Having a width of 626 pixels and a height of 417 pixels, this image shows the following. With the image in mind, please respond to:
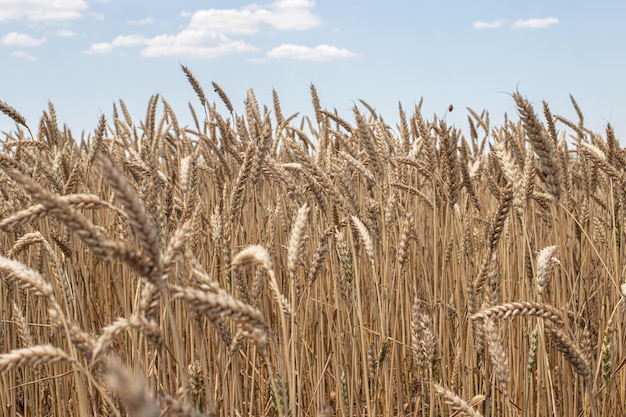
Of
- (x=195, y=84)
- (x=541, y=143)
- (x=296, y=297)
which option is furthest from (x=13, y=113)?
(x=541, y=143)

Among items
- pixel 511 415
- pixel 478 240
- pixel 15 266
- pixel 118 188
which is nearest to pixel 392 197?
pixel 478 240

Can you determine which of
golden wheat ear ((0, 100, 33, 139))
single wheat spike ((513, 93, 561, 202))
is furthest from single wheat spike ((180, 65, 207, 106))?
single wheat spike ((513, 93, 561, 202))

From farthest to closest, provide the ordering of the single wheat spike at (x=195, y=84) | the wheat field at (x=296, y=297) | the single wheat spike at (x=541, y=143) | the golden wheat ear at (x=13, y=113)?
the single wheat spike at (x=195, y=84), the golden wheat ear at (x=13, y=113), the single wheat spike at (x=541, y=143), the wheat field at (x=296, y=297)

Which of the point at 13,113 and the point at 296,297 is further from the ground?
the point at 13,113

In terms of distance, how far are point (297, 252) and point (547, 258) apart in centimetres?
70

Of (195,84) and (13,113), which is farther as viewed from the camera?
(195,84)

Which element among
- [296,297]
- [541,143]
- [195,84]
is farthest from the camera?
[195,84]

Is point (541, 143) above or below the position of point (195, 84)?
below

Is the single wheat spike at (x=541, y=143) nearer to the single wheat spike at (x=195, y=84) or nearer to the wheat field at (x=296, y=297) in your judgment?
the wheat field at (x=296, y=297)

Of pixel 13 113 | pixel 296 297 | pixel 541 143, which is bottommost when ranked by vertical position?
pixel 296 297

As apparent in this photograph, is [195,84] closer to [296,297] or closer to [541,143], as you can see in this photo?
[296,297]

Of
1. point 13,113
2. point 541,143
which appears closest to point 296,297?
point 541,143

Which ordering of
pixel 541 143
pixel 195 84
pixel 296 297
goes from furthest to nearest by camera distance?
pixel 195 84 → pixel 296 297 → pixel 541 143

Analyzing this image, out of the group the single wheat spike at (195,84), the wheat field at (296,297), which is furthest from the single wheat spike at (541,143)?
the single wheat spike at (195,84)
